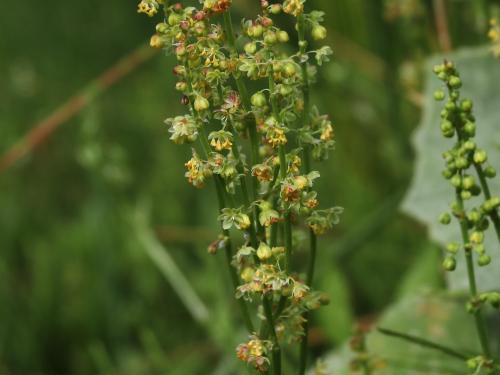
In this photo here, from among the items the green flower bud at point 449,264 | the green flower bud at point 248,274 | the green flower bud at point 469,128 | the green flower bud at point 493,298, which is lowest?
the green flower bud at point 493,298

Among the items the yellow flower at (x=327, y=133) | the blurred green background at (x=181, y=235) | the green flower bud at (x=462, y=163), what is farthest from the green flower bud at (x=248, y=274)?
the blurred green background at (x=181, y=235)

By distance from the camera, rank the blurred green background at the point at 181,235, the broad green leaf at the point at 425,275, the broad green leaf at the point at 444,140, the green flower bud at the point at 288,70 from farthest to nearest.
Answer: the blurred green background at the point at 181,235, the broad green leaf at the point at 425,275, the broad green leaf at the point at 444,140, the green flower bud at the point at 288,70

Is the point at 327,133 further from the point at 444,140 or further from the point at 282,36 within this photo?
the point at 444,140

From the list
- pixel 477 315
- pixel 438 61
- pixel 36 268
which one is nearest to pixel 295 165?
pixel 477 315

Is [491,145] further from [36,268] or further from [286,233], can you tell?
[36,268]

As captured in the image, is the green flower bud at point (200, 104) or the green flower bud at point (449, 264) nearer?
the green flower bud at point (200, 104)

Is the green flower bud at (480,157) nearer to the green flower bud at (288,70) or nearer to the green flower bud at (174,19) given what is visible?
the green flower bud at (288,70)
